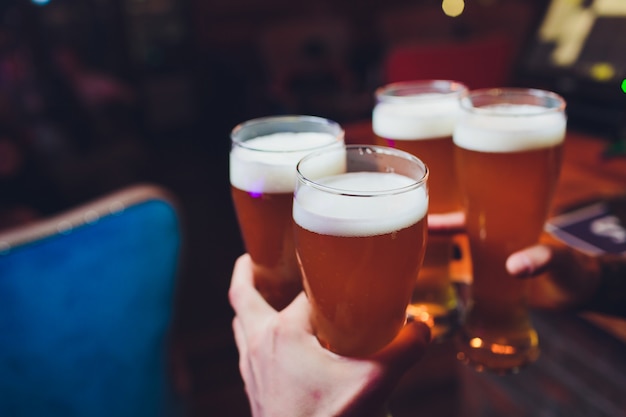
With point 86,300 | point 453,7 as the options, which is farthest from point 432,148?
point 453,7

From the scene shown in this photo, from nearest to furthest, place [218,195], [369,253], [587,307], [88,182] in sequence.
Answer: [369,253] → [587,307] → [88,182] → [218,195]

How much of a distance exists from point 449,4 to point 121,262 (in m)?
6.35

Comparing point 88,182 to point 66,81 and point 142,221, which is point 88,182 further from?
point 142,221

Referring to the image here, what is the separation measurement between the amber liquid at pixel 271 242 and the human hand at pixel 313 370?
14 cm

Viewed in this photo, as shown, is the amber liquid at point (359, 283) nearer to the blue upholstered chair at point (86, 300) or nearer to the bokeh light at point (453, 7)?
the blue upholstered chair at point (86, 300)

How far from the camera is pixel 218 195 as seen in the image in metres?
5.91

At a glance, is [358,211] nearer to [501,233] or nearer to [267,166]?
[267,166]

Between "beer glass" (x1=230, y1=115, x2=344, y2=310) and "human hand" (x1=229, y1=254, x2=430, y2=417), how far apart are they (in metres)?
0.15

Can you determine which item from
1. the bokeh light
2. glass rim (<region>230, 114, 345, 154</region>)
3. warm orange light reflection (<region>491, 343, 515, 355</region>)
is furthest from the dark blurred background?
glass rim (<region>230, 114, 345, 154</region>)

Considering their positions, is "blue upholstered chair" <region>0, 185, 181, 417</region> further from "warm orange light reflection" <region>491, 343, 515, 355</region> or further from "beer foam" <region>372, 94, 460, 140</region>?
"warm orange light reflection" <region>491, 343, 515, 355</region>

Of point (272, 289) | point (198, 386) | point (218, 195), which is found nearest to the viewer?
point (272, 289)

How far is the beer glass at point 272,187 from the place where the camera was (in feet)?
3.21

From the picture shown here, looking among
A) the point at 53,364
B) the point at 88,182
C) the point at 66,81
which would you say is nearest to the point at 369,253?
the point at 53,364

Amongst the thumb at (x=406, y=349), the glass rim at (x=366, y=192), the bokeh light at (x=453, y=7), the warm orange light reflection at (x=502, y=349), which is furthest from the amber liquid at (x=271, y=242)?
the bokeh light at (x=453, y=7)
